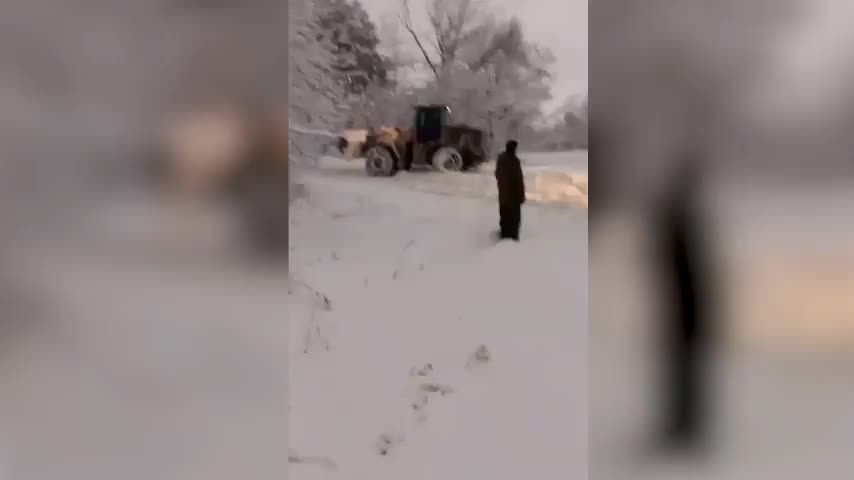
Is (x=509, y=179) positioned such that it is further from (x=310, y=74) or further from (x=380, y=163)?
(x=310, y=74)

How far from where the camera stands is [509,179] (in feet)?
3.35

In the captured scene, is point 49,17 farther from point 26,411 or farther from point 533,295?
point 533,295

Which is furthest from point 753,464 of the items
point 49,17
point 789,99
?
point 49,17

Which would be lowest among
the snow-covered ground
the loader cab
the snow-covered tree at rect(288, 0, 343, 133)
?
the snow-covered ground

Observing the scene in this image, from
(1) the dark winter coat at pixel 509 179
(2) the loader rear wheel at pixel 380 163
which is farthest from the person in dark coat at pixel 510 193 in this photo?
(2) the loader rear wheel at pixel 380 163

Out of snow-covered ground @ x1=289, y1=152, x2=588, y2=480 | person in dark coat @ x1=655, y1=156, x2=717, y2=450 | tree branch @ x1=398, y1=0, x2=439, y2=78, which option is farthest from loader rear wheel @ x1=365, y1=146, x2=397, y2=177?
person in dark coat @ x1=655, y1=156, x2=717, y2=450

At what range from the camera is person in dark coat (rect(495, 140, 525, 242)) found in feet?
3.33

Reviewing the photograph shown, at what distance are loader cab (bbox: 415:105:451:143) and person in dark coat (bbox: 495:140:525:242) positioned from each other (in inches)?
3.7

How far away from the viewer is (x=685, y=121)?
1015 mm

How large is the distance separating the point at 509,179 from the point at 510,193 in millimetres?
20

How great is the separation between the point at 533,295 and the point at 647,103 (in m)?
0.30

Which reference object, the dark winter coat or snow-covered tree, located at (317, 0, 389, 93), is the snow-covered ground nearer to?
the dark winter coat

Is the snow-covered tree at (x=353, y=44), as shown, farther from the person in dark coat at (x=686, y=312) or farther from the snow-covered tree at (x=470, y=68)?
the person in dark coat at (x=686, y=312)

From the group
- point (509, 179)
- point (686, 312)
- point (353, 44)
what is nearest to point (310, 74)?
point (353, 44)
